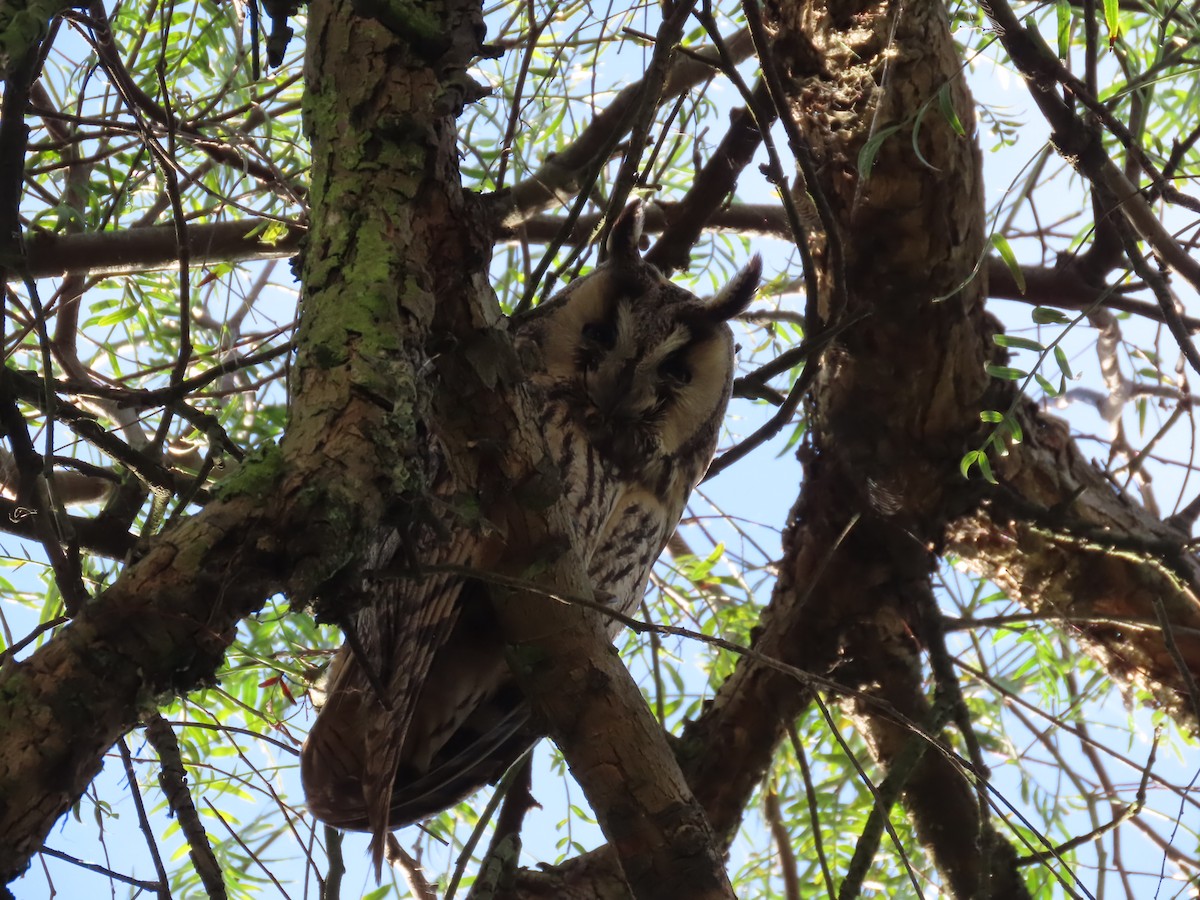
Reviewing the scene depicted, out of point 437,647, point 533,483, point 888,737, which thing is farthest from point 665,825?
point 888,737

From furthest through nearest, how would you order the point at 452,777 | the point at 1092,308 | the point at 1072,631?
the point at 1072,631 < the point at 452,777 < the point at 1092,308

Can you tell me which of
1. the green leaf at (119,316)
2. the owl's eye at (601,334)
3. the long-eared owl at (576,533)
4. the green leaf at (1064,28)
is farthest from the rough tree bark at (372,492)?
the green leaf at (119,316)

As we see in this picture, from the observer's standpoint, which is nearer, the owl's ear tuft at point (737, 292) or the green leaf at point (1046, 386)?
the green leaf at point (1046, 386)

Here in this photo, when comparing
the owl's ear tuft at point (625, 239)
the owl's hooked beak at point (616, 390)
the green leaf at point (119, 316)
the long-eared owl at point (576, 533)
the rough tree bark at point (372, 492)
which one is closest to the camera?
the rough tree bark at point (372, 492)

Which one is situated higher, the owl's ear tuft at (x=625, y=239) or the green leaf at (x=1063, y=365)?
the owl's ear tuft at (x=625, y=239)

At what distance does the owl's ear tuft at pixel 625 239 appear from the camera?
212 centimetres

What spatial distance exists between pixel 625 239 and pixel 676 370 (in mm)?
282

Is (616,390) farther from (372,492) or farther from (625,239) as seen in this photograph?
(372,492)

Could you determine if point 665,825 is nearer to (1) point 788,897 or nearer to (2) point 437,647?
(2) point 437,647

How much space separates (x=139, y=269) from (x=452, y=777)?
1094 mm

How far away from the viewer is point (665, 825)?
1150 millimetres

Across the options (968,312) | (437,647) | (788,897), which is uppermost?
(968,312)

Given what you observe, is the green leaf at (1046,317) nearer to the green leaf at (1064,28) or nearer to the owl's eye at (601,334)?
the green leaf at (1064,28)

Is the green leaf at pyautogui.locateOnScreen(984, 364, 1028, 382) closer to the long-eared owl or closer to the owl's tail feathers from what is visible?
the long-eared owl
